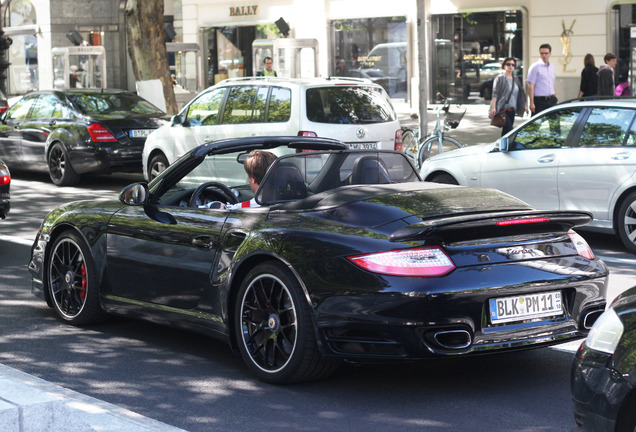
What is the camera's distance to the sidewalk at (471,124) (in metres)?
23.2

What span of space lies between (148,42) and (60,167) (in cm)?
583

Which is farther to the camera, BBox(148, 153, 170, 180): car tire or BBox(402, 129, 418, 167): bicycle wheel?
BBox(402, 129, 418, 167): bicycle wheel

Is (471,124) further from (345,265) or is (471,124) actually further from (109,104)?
(345,265)

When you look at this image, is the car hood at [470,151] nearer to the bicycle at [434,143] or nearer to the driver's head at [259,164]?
the bicycle at [434,143]

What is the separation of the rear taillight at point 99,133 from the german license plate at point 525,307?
12.4 meters

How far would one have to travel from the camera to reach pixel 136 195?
6.79 m

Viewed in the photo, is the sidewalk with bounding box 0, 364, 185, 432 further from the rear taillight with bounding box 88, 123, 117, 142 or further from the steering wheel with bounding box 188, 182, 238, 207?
the rear taillight with bounding box 88, 123, 117, 142

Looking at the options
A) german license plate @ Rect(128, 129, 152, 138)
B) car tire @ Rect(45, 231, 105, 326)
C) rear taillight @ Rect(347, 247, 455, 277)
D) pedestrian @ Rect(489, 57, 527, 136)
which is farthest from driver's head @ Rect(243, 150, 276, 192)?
pedestrian @ Rect(489, 57, 527, 136)

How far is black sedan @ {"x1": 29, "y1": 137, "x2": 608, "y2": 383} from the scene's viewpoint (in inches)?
207

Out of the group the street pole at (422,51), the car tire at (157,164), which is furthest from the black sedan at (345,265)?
the street pole at (422,51)

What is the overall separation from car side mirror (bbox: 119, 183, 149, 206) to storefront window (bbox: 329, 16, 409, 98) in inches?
961

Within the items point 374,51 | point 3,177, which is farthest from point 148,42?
point 3,177

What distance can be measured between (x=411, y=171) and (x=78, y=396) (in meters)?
2.79

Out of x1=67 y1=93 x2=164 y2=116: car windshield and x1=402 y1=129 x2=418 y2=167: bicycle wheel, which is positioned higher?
x1=67 y1=93 x2=164 y2=116: car windshield
